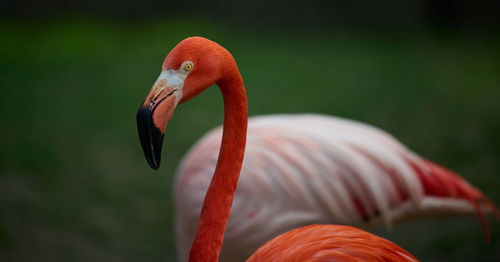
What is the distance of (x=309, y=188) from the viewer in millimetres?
1608

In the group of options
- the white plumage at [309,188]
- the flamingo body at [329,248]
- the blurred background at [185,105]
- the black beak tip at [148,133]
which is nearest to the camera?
the black beak tip at [148,133]

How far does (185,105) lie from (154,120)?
137 inches

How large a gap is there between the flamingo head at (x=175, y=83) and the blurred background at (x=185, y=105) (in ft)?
5.11

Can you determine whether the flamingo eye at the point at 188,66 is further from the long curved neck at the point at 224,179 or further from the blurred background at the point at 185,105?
the blurred background at the point at 185,105

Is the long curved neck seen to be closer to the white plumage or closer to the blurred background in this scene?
the white plumage

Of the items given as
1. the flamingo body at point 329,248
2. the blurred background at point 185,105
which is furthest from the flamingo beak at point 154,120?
the blurred background at point 185,105

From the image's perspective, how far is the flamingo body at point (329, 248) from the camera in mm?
1044

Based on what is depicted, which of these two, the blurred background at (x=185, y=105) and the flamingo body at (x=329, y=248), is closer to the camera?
the flamingo body at (x=329, y=248)

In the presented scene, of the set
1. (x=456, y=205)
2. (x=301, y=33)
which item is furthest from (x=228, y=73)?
(x=301, y=33)

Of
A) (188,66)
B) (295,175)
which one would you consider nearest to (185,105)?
(295,175)

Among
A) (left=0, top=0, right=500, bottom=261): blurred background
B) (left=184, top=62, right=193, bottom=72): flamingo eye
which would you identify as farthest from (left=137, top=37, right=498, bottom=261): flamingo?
(left=0, top=0, right=500, bottom=261): blurred background

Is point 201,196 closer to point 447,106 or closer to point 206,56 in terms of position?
point 206,56

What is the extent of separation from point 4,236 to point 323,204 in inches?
65.7

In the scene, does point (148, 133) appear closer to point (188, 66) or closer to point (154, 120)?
point (154, 120)
